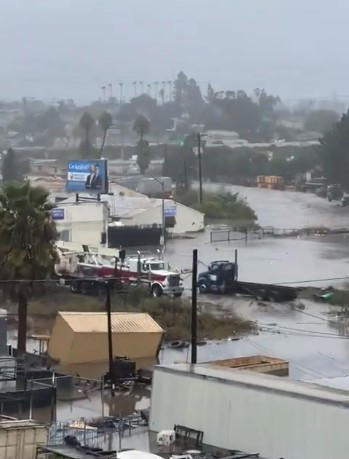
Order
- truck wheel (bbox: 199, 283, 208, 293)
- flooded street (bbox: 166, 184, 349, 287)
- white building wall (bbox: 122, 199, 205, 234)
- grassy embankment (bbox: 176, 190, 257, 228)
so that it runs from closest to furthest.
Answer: truck wheel (bbox: 199, 283, 208, 293) < flooded street (bbox: 166, 184, 349, 287) < white building wall (bbox: 122, 199, 205, 234) < grassy embankment (bbox: 176, 190, 257, 228)

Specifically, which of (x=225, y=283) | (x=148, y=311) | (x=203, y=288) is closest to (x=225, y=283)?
(x=225, y=283)

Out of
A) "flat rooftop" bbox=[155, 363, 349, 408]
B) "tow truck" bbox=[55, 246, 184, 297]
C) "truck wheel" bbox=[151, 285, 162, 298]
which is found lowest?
"truck wheel" bbox=[151, 285, 162, 298]

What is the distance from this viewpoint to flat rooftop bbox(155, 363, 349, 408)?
32.8ft

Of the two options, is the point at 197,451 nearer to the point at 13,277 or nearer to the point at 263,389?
the point at 263,389

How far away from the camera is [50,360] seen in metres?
15.8

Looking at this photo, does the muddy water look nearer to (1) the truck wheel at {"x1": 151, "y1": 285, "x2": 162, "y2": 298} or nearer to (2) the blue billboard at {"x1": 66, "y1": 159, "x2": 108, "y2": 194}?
(1) the truck wheel at {"x1": 151, "y1": 285, "x2": 162, "y2": 298}

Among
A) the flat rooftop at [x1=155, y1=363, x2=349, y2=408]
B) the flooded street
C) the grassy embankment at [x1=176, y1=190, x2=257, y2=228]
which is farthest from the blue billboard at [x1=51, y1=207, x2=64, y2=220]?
the flat rooftop at [x1=155, y1=363, x2=349, y2=408]

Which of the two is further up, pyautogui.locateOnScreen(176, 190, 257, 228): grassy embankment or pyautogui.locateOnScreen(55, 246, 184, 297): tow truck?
pyautogui.locateOnScreen(55, 246, 184, 297): tow truck

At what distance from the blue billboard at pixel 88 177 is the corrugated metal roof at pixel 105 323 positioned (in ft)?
56.0

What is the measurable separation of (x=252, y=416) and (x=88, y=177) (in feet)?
77.9

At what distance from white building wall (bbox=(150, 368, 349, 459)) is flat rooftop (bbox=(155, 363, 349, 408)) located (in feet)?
0.06

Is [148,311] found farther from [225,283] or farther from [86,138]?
[86,138]

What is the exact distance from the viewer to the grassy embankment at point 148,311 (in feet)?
60.8

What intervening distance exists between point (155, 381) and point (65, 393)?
8.65ft
